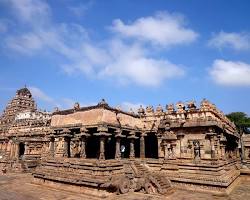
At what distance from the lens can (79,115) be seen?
19.1 metres

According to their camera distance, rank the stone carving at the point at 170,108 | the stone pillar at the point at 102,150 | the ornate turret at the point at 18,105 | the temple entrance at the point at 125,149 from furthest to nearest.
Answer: the ornate turret at the point at 18,105
the temple entrance at the point at 125,149
the stone carving at the point at 170,108
the stone pillar at the point at 102,150

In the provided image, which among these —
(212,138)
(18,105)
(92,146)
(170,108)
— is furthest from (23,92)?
(212,138)

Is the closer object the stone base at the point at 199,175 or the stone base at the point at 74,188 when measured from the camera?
the stone base at the point at 74,188

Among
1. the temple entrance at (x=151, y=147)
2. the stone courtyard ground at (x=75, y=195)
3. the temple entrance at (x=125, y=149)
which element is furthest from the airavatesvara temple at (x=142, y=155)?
the temple entrance at (x=151, y=147)

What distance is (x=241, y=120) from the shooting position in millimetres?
51594

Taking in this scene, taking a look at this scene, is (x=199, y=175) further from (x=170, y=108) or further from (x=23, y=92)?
(x=23, y=92)

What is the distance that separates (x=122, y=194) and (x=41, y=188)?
275 inches

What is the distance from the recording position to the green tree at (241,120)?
165 ft

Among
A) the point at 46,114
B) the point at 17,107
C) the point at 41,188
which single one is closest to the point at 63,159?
the point at 41,188

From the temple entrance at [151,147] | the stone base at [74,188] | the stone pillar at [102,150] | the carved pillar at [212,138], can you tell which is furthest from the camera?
the temple entrance at [151,147]

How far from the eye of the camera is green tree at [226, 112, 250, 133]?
50.4 meters

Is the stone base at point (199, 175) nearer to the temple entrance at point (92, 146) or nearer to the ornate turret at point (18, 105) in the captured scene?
the temple entrance at point (92, 146)

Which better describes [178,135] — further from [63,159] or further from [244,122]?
[244,122]

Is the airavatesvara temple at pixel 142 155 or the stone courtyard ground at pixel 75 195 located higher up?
the airavatesvara temple at pixel 142 155
